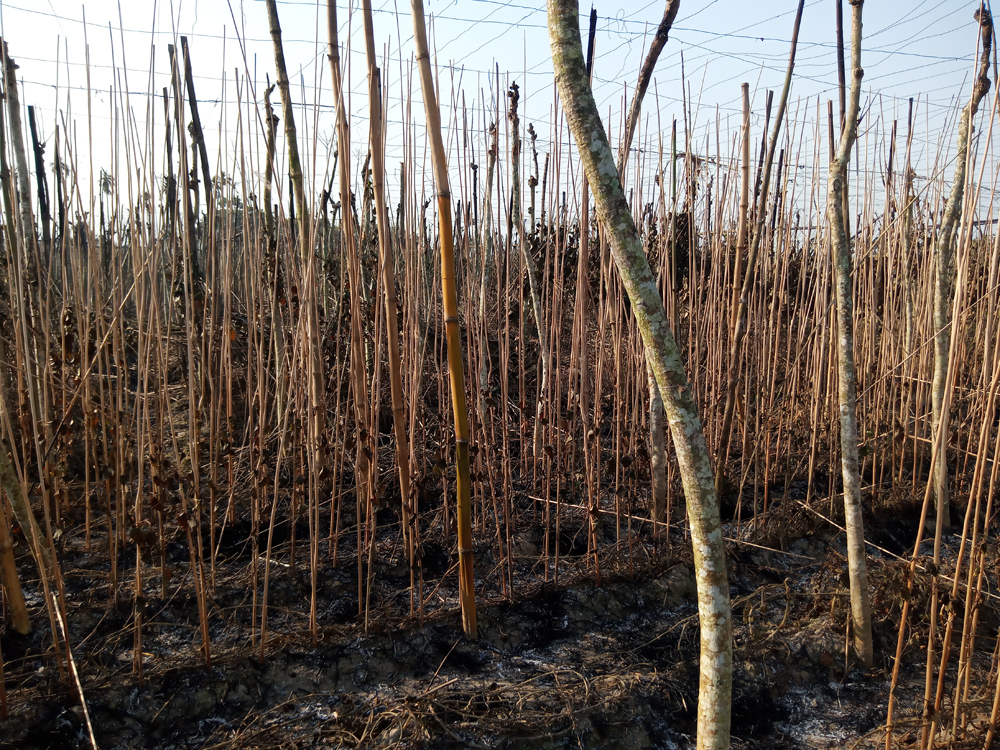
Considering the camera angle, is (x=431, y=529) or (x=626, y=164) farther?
(x=431, y=529)

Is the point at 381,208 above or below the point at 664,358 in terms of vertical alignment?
above

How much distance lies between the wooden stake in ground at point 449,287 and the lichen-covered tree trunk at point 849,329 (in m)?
0.73

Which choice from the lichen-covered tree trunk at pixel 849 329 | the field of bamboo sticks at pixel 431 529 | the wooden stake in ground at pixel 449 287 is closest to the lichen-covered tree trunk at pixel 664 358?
the field of bamboo sticks at pixel 431 529

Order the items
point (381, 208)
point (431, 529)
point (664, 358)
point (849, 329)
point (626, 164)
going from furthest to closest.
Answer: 1. point (431, 529)
2. point (626, 164)
3. point (849, 329)
4. point (381, 208)
5. point (664, 358)

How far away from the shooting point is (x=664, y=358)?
2.11 feet

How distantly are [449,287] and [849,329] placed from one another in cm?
79

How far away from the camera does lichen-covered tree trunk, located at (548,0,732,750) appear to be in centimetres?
61

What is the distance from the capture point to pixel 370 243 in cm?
229

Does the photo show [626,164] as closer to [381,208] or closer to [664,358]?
[381,208]

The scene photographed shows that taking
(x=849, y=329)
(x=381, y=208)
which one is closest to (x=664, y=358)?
(x=381, y=208)

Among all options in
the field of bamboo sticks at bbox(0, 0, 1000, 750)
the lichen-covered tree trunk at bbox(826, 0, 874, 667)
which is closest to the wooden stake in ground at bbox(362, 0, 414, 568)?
the field of bamboo sticks at bbox(0, 0, 1000, 750)

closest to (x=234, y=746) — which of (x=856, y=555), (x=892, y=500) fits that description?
(x=856, y=555)

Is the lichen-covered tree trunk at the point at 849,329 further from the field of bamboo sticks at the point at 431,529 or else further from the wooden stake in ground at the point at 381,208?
the wooden stake in ground at the point at 381,208

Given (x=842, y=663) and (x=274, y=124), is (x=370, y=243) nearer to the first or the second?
(x=274, y=124)
